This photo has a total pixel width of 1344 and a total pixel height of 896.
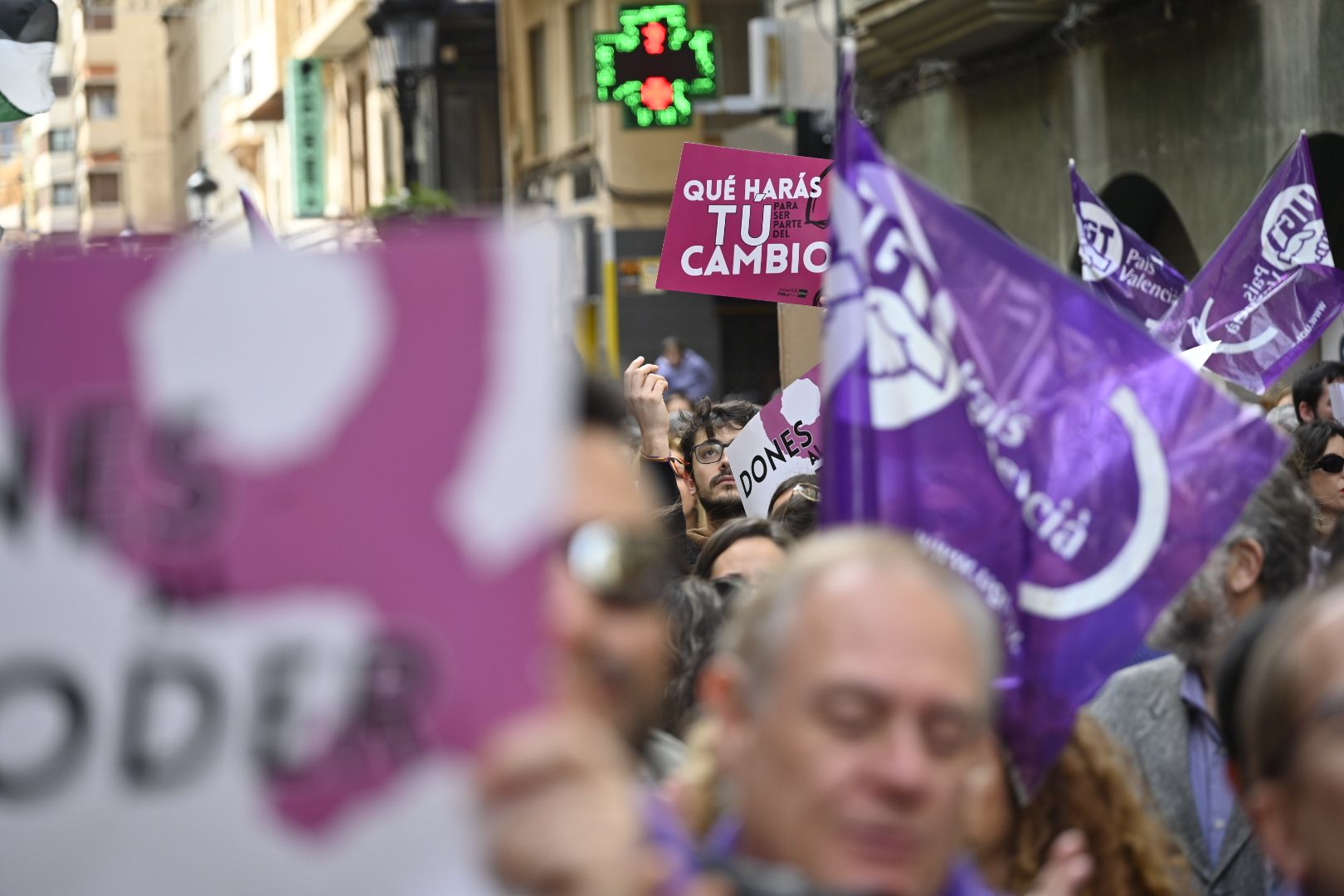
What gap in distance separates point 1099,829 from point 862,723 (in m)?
1.01

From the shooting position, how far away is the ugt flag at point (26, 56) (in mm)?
7305

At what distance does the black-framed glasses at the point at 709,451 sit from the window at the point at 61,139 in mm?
89064

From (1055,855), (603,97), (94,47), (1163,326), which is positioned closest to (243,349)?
(1055,855)

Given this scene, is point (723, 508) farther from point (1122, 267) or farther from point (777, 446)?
point (1122, 267)

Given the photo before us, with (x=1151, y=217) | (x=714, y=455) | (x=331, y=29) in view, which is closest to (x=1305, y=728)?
(x=714, y=455)

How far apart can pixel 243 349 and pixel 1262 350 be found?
696 cm

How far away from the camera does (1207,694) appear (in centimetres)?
409

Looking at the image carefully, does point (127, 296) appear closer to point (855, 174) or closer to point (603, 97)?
point (855, 174)

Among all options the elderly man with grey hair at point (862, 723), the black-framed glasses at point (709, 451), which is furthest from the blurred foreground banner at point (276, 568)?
the black-framed glasses at point (709, 451)

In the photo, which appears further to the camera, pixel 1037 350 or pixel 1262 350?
pixel 1262 350

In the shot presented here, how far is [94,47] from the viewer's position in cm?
8450

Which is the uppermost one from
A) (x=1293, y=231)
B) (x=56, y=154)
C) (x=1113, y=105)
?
(x=56, y=154)

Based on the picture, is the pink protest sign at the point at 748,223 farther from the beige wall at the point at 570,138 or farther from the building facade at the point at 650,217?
the building facade at the point at 650,217

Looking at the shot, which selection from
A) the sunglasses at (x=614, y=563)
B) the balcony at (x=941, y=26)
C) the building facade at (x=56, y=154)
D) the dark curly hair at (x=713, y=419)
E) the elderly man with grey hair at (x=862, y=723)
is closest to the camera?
the sunglasses at (x=614, y=563)
